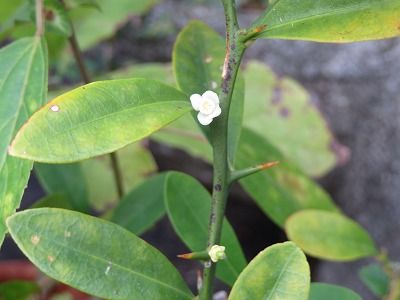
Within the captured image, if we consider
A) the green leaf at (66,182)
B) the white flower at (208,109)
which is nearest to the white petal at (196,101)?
the white flower at (208,109)

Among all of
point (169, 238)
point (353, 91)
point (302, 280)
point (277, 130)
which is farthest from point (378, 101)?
point (302, 280)

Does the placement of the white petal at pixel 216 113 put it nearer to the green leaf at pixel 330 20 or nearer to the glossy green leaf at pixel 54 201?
the green leaf at pixel 330 20

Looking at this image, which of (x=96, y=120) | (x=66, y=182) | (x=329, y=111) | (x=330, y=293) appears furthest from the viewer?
(x=329, y=111)

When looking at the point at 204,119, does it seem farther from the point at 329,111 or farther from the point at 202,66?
the point at 329,111

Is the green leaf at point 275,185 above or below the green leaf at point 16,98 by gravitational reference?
below

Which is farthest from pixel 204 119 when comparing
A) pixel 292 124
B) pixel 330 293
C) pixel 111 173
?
pixel 292 124

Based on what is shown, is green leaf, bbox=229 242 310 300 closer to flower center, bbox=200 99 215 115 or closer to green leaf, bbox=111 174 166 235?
flower center, bbox=200 99 215 115

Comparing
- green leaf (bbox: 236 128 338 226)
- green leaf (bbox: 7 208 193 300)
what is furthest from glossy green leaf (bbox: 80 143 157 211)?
green leaf (bbox: 7 208 193 300)
